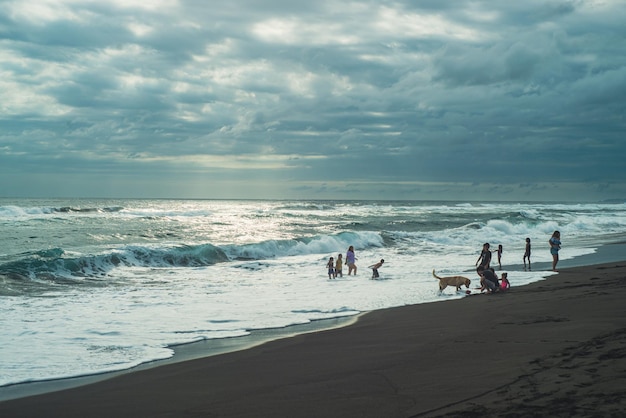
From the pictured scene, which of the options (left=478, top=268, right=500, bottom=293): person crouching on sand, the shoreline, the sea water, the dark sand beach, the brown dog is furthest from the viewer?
the brown dog

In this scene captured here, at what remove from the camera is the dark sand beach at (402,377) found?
15.4 feet

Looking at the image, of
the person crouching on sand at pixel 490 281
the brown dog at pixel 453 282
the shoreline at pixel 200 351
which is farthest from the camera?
the brown dog at pixel 453 282

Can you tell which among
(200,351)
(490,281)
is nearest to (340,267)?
(490,281)

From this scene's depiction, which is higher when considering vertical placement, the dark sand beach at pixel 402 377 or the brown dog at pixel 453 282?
the dark sand beach at pixel 402 377

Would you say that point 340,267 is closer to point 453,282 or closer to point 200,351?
point 453,282

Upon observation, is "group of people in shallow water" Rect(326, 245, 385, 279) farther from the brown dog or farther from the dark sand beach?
the dark sand beach

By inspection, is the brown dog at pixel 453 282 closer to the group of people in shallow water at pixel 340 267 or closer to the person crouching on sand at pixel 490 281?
the person crouching on sand at pixel 490 281

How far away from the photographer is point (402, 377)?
5.78m

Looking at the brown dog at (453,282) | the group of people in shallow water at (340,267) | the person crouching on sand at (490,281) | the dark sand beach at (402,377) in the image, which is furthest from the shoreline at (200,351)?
the group of people in shallow water at (340,267)

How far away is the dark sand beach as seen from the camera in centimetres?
468

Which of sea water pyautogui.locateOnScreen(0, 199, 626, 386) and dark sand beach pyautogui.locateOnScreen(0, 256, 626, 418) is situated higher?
dark sand beach pyautogui.locateOnScreen(0, 256, 626, 418)

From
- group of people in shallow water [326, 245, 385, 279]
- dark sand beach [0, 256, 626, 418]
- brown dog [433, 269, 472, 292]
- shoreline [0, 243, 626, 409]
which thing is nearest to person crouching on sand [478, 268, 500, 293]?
brown dog [433, 269, 472, 292]

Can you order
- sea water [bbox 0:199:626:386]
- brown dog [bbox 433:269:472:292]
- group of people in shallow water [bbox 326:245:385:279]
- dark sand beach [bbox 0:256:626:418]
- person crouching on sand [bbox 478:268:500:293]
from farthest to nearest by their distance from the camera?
group of people in shallow water [bbox 326:245:385:279], brown dog [bbox 433:269:472:292], person crouching on sand [bbox 478:268:500:293], sea water [bbox 0:199:626:386], dark sand beach [bbox 0:256:626:418]

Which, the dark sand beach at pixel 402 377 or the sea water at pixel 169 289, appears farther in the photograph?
the sea water at pixel 169 289
